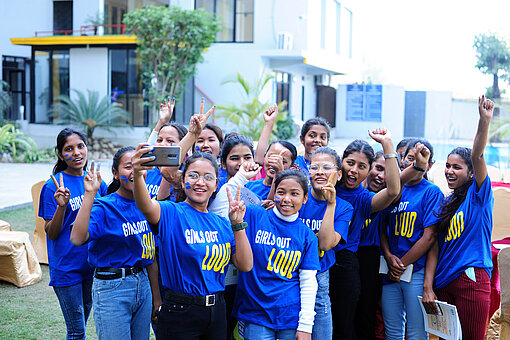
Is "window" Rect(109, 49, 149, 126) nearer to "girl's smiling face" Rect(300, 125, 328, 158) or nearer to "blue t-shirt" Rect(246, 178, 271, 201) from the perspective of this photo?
"girl's smiling face" Rect(300, 125, 328, 158)

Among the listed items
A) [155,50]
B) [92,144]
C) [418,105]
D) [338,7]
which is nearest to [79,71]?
[92,144]

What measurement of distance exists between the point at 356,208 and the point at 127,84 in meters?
17.3

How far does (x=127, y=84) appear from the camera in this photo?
2009 centimetres

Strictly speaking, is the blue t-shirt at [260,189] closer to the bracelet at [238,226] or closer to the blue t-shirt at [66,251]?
the bracelet at [238,226]

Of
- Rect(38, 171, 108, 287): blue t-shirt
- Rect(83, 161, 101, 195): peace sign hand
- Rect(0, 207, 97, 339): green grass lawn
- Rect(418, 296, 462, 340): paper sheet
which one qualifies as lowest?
Rect(0, 207, 97, 339): green grass lawn

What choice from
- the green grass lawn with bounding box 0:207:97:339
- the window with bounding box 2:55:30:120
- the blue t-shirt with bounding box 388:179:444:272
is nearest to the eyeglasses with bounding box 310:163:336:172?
the blue t-shirt with bounding box 388:179:444:272

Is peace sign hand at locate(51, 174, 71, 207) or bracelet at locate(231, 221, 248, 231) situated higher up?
peace sign hand at locate(51, 174, 71, 207)

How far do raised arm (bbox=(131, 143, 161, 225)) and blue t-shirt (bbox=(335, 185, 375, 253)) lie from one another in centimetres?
137

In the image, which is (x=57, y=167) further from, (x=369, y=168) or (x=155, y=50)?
(x=155, y=50)

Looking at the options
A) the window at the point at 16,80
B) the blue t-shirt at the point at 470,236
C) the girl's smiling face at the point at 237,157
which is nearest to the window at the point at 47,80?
the window at the point at 16,80

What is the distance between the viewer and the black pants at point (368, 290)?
13.0ft

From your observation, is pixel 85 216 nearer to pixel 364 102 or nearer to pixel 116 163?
pixel 116 163

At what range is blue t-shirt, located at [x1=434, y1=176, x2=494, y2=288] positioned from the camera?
371cm

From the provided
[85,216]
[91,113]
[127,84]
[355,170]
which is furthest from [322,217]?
[127,84]
